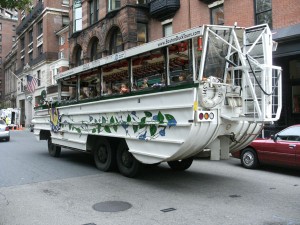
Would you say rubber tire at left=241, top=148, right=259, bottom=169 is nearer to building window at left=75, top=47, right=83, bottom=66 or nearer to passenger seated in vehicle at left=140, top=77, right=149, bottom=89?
passenger seated in vehicle at left=140, top=77, right=149, bottom=89

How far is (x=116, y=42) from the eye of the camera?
2448cm

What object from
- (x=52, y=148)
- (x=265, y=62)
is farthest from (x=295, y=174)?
(x=52, y=148)

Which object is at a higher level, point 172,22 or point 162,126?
point 172,22

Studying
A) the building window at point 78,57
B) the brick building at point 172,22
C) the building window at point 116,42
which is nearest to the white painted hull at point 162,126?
the brick building at point 172,22

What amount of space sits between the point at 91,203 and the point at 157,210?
135 cm

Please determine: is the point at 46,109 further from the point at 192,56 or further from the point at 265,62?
the point at 265,62

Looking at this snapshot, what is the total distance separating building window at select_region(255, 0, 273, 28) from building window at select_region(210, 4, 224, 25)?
7.28 feet

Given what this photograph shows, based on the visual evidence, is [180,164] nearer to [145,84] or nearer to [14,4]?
[145,84]

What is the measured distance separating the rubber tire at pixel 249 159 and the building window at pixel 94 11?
769 inches

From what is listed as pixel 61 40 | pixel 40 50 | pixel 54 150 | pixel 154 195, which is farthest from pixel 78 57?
pixel 154 195

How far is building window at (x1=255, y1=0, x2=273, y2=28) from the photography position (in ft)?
49.4

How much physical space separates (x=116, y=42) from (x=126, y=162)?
16.8 m

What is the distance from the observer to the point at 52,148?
13492mm

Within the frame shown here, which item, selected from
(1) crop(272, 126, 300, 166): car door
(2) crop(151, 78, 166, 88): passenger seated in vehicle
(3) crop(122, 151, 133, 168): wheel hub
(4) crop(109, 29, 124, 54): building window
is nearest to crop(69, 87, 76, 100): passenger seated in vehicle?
(3) crop(122, 151, 133, 168): wheel hub
